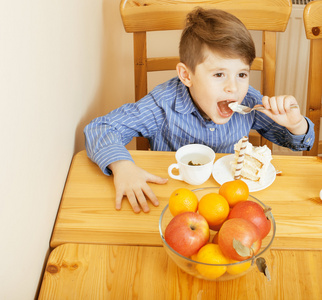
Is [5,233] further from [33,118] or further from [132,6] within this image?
[132,6]

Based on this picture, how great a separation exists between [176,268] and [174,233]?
0.37 feet

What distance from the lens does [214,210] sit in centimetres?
72

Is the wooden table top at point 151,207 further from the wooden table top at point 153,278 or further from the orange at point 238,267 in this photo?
the orange at point 238,267

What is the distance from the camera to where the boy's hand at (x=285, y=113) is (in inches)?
44.3

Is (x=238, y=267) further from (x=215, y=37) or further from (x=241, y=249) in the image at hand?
(x=215, y=37)

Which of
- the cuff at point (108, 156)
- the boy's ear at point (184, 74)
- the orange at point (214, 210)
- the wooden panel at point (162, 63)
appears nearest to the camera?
the orange at point (214, 210)

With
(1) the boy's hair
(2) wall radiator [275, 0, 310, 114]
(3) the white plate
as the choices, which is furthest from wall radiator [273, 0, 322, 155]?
(3) the white plate

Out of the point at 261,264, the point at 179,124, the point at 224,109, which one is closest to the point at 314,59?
the point at 224,109

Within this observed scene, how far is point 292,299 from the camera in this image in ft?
2.26

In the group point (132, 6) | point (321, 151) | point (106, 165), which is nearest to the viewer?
point (106, 165)

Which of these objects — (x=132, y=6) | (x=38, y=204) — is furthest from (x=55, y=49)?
(x=132, y=6)

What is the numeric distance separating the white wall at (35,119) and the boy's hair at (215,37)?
0.34 meters

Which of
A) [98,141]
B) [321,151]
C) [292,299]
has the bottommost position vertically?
[321,151]

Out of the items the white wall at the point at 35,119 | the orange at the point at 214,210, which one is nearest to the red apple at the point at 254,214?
the orange at the point at 214,210
